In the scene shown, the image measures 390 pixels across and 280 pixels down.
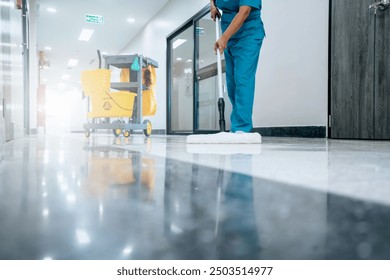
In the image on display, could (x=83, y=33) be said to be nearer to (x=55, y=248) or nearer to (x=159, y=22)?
(x=159, y=22)

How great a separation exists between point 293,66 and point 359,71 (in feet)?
2.52

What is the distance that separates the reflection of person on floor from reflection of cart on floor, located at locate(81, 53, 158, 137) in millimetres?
3269

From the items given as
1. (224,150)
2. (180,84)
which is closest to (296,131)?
(224,150)

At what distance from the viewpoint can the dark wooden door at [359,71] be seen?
109 inches

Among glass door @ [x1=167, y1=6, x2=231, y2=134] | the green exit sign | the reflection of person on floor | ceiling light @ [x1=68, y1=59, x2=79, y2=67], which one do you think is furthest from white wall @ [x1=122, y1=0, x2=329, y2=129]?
ceiling light @ [x1=68, y1=59, x2=79, y2=67]

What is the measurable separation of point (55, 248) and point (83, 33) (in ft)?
31.5

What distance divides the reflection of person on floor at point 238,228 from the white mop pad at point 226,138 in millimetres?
1509

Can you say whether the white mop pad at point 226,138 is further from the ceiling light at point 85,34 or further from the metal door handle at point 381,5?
the ceiling light at point 85,34

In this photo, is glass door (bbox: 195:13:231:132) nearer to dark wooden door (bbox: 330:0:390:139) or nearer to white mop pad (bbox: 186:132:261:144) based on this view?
dark wooden door (bbox: 330:0:390:139)

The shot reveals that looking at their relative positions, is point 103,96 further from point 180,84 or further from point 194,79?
point 180,84

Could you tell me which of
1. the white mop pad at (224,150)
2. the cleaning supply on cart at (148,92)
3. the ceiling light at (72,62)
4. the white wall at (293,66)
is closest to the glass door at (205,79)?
the cleaning supply on cart at (148,92)

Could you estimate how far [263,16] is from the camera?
13.3ft

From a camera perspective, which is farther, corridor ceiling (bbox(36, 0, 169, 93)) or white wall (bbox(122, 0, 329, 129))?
corridor ceiling (bbox(36, 0, 169, 93))

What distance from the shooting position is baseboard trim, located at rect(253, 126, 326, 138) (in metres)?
3.30
